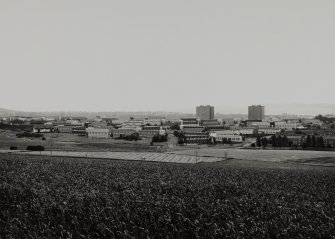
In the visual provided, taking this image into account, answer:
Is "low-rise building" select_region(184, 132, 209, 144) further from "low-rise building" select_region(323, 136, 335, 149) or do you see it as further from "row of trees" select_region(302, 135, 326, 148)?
"low-rise building" select_region(323, 136, 335, 149)

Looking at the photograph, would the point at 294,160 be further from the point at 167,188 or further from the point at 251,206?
the point at 251,206

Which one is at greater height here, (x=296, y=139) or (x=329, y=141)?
(x=329, y=141)

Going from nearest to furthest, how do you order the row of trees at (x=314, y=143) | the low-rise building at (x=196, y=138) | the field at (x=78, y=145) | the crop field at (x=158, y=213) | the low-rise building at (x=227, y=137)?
the crop field at (x=158, y=213)
the field at (x=78, y=145)
the row of trees at (x=314, y=143)
the low-rise building at (x=196, y=138)
the low-rise building at (x=227, y=137)

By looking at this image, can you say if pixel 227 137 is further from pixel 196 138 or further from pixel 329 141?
pixel 329 141

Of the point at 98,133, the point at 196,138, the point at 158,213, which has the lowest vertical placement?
the point at 196,138

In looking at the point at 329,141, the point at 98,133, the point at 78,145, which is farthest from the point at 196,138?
the point at 78,145

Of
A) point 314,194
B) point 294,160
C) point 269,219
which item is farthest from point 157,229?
point 294,160

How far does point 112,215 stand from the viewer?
22.6 meters

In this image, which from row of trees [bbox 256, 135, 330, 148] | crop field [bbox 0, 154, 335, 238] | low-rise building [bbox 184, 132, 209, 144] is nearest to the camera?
crop field [bbox 0, 154, 335, 238]

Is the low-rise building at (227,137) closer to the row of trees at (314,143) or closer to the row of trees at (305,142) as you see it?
the row of trees at (305,142)

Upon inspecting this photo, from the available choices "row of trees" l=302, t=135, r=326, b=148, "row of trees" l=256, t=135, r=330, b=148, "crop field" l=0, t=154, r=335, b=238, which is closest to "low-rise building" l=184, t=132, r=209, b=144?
"row of trees" l=256, t=135, r=330, b=148

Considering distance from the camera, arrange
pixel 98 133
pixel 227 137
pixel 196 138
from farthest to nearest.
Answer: pixel 98 133 < pixel 227 137 < pixel 196 138

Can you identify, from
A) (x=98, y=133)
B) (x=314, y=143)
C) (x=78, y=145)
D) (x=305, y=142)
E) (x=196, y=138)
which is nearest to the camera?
(x=78, y=145)

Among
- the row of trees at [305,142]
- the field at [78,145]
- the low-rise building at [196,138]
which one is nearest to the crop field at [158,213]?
the field at [78,145]
